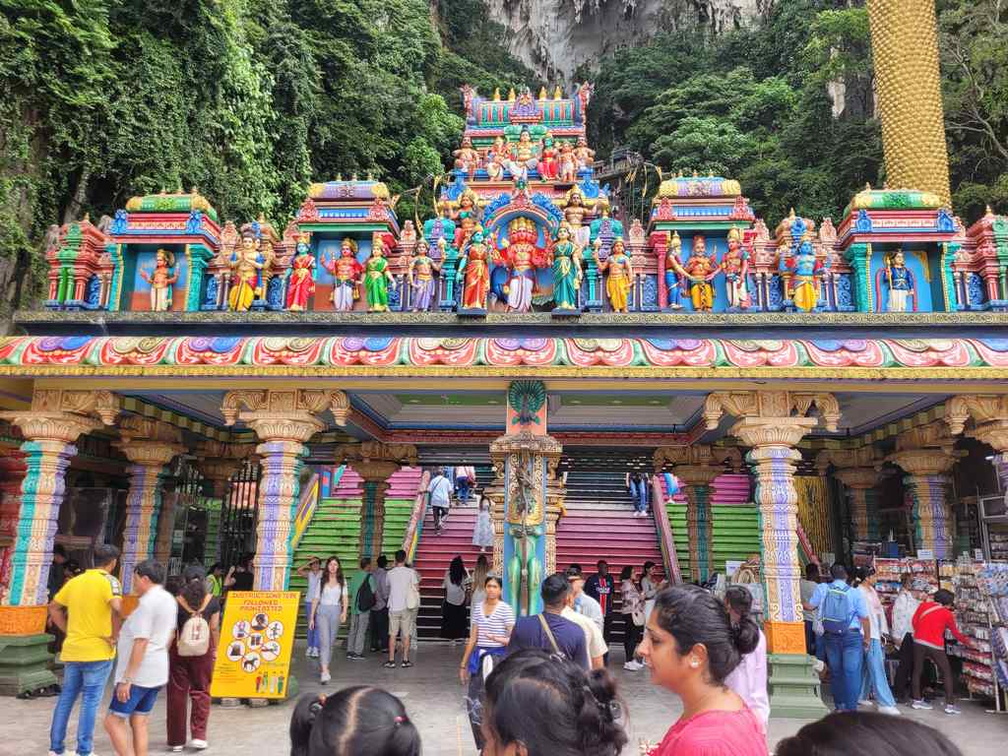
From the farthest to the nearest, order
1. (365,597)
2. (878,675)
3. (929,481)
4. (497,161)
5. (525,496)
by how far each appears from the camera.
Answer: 1. (497,161)
2. (365,597)
3. (929,481)
4. (525,496)
5. (878,675)

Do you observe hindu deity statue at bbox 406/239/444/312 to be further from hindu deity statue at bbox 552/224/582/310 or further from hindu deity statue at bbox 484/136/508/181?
hindu deity statue at bbox 484/136/508/181

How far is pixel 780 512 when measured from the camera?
8.54m

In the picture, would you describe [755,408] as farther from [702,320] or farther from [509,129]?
[509,129]

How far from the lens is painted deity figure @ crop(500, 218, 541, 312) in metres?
9.68

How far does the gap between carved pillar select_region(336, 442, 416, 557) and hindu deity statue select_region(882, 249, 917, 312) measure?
7.98 meters

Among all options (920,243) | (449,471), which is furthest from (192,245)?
(449,471)

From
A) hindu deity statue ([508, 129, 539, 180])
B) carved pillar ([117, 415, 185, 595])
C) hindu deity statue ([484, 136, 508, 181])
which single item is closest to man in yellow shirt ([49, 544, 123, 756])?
carved pillar ([117, 415, 185, 595])

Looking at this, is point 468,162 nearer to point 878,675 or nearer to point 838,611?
point 838,611

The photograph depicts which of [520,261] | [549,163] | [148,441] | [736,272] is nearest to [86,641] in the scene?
[520,261]

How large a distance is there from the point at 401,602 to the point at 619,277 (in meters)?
5.40

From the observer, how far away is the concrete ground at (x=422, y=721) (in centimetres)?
645

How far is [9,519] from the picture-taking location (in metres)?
10.8

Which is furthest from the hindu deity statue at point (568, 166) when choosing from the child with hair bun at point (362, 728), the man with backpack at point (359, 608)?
the child with hair bun at point (362, 728)

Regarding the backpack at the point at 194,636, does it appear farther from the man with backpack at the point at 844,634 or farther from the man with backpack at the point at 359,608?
the man with backpack at the point at 844,634
